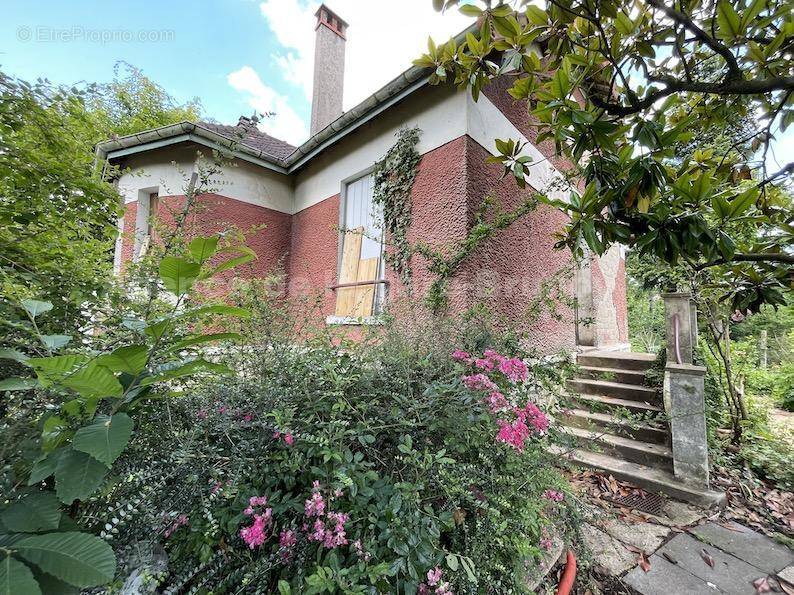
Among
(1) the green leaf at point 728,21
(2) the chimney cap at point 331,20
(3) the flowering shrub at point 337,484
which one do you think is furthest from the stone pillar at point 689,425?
(2) the chimney cap at point 331,20

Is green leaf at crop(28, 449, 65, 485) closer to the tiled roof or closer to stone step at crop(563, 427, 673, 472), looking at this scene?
stone step at crop(563, 427, 673, 472)

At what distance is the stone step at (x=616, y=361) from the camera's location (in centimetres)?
482

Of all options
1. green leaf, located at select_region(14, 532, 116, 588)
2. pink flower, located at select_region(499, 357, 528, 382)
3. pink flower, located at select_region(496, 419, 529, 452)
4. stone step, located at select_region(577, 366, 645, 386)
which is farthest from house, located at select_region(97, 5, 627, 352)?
green leaf, located at select_region(14, 532, 116, 588)

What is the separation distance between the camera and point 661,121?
2000mm

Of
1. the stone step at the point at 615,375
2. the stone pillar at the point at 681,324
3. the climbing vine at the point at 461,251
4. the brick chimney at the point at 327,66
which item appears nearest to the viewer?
the stone pillar at the point at 681,324

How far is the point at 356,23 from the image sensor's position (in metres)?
8.38

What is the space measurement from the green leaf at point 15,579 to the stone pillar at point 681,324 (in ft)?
15.9

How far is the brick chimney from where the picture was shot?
8.05 metres

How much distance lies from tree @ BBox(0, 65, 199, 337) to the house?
2.63 ft

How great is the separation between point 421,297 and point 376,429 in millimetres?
2481

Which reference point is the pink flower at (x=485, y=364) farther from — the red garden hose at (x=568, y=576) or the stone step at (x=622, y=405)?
the stone step at (x=622, y=405)

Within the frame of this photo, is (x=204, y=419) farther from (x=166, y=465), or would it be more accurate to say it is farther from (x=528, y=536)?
(x=528, y=536)

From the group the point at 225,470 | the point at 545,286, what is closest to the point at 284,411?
the point at 225,470

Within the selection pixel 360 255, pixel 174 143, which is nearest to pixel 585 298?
pixel 360 255
